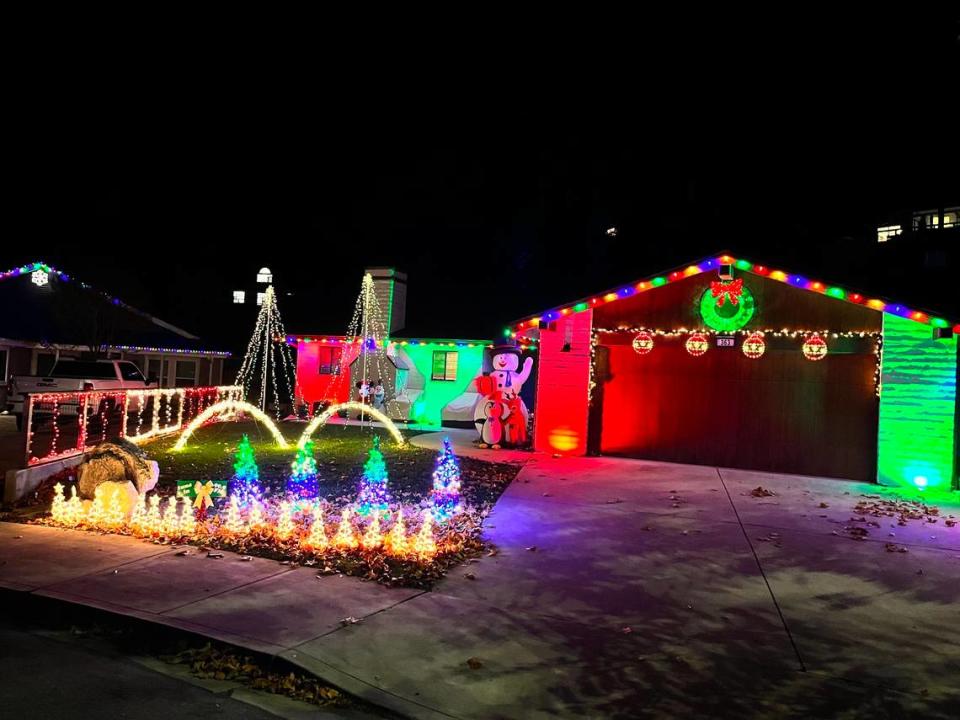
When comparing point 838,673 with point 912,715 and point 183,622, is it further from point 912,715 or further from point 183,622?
point 183,622

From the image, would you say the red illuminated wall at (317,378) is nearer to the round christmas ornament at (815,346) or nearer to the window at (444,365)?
the window at (444,365)

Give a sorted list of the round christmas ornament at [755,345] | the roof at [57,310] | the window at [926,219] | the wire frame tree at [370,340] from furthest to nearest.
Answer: the window at [926,219] < the roof at [57,310] < the wire frame tree at [370,340] < the round christmas ornament at [755,345]

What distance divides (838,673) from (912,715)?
0.58 meters

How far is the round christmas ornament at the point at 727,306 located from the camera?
538 inches

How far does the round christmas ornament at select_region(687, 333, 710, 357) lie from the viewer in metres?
14.0

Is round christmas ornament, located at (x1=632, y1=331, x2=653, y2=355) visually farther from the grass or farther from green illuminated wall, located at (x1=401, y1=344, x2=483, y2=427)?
green illuminated wall, located at (x1=401, y1=344, x2=483, y2=427)

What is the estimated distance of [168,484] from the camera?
33.6 feet

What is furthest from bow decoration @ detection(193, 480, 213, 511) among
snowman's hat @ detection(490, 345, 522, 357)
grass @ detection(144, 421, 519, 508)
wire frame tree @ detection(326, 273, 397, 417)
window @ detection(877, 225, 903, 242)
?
window @ detection(877, 225, 903, 242)

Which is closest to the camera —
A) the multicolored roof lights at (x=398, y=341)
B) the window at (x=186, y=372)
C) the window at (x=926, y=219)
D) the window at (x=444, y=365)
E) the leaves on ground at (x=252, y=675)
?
the leaves on ground at (x=252, y=675)

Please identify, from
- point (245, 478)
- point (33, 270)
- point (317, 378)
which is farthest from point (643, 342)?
point (33, 270)

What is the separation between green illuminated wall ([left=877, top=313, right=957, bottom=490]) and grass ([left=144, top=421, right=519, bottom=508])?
6.78m

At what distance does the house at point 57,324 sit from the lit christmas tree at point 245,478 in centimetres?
1732

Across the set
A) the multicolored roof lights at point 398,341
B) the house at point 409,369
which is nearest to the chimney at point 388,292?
the house at point 409,369

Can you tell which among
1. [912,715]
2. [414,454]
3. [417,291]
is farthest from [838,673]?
[417,291]
